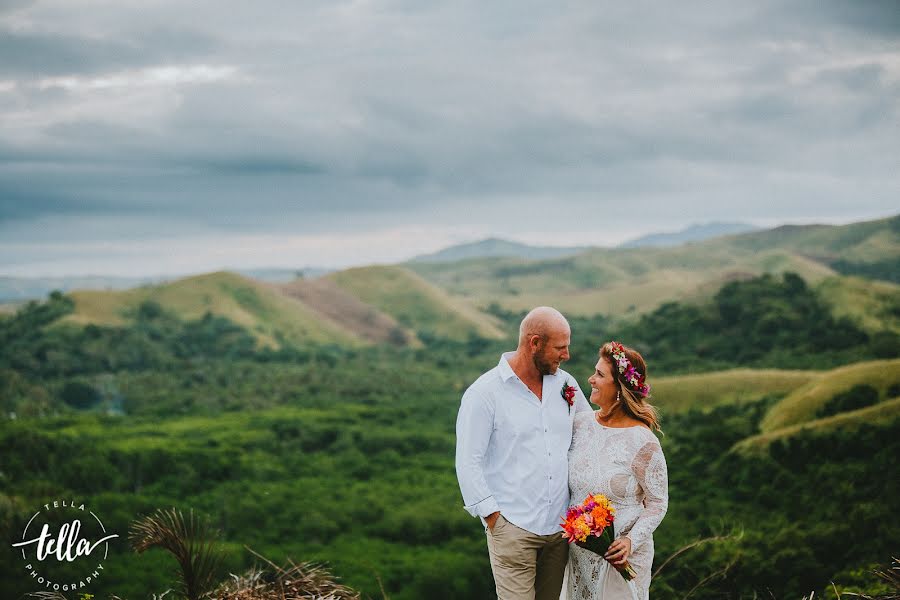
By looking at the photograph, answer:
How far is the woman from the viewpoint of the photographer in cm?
462

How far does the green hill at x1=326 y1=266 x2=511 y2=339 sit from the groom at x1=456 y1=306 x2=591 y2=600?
228 ft

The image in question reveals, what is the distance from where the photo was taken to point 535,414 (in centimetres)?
479

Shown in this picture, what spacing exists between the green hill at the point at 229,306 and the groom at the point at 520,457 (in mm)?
57442

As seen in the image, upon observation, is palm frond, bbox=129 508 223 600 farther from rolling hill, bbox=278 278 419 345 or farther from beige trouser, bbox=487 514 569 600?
rolling hill, bbox=278 278 419 345

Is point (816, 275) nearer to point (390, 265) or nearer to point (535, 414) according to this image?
point (390, 265)

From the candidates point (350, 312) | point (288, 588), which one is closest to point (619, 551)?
point (288, 588)

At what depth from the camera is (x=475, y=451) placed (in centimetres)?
470

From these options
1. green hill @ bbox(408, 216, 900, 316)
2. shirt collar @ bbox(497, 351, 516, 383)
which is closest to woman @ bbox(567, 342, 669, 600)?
shirt collar @ bbox(497, 351, 516, 383)

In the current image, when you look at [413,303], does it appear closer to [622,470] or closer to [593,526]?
[622,470]

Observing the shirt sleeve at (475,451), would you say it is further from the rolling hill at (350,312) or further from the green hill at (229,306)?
the rolling hill at (350,312)

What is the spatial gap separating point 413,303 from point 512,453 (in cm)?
8092

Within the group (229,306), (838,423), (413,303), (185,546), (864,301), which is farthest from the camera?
(413,303)

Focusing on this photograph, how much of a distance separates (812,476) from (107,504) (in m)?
22.6

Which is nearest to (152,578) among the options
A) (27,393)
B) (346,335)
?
(27,393)
